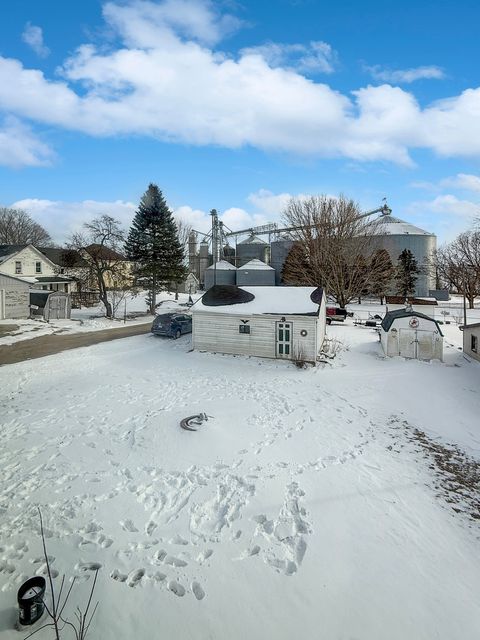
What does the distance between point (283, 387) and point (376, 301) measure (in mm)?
37095

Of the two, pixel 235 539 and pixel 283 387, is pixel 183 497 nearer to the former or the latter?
pixel 235 539

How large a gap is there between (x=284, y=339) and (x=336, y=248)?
1895 cm

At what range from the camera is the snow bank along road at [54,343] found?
17.7m

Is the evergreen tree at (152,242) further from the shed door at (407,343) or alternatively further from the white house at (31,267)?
the shed door at (407,343)

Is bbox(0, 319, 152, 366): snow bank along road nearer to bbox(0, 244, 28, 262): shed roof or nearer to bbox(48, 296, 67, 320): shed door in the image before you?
bbox(48, 296, 67, 320): shed door

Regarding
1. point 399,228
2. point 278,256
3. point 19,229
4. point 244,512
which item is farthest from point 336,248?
point 19,229

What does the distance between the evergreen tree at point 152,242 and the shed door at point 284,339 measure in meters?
20.2

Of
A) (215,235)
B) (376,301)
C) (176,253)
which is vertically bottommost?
(376,301)

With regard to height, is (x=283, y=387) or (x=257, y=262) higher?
(x=257, y=262)

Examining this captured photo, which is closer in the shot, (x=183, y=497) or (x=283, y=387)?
(x=183, y=497)

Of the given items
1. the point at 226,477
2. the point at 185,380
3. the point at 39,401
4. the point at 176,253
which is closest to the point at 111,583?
the point at 226,477

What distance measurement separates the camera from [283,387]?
13.7 meters

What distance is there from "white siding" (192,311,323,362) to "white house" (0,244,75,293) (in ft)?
79.4

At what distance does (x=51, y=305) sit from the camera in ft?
93.1
